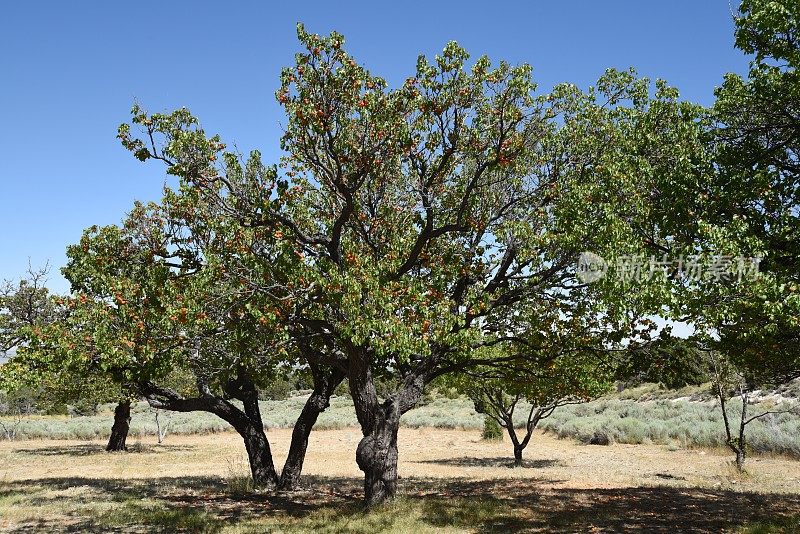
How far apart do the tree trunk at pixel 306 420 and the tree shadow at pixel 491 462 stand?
37.9 feet

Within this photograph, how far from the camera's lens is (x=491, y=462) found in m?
29.6

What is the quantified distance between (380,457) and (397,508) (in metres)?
1.24

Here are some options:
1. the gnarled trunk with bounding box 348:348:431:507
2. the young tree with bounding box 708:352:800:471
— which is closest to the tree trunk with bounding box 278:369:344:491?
the gnarled trunk with bounding box 348:348:431:507

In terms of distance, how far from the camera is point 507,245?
1430 centimetres

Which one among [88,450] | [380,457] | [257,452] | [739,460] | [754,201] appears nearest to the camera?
[754,201]

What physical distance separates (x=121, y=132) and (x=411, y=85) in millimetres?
5737

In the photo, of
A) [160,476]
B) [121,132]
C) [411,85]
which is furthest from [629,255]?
[160,476]

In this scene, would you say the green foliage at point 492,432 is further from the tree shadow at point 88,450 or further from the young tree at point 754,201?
the young tree at point 754,201

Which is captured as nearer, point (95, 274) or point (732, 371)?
point (95, 274)

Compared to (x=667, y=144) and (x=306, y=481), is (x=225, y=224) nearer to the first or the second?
(x=667, y=144)

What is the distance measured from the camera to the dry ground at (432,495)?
13.0 m

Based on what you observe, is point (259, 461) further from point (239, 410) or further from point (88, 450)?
point (88, 450)

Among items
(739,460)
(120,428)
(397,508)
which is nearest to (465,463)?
(739,460)

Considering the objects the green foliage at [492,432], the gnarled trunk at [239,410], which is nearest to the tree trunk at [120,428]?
the gnarled trunk at [239,410]
